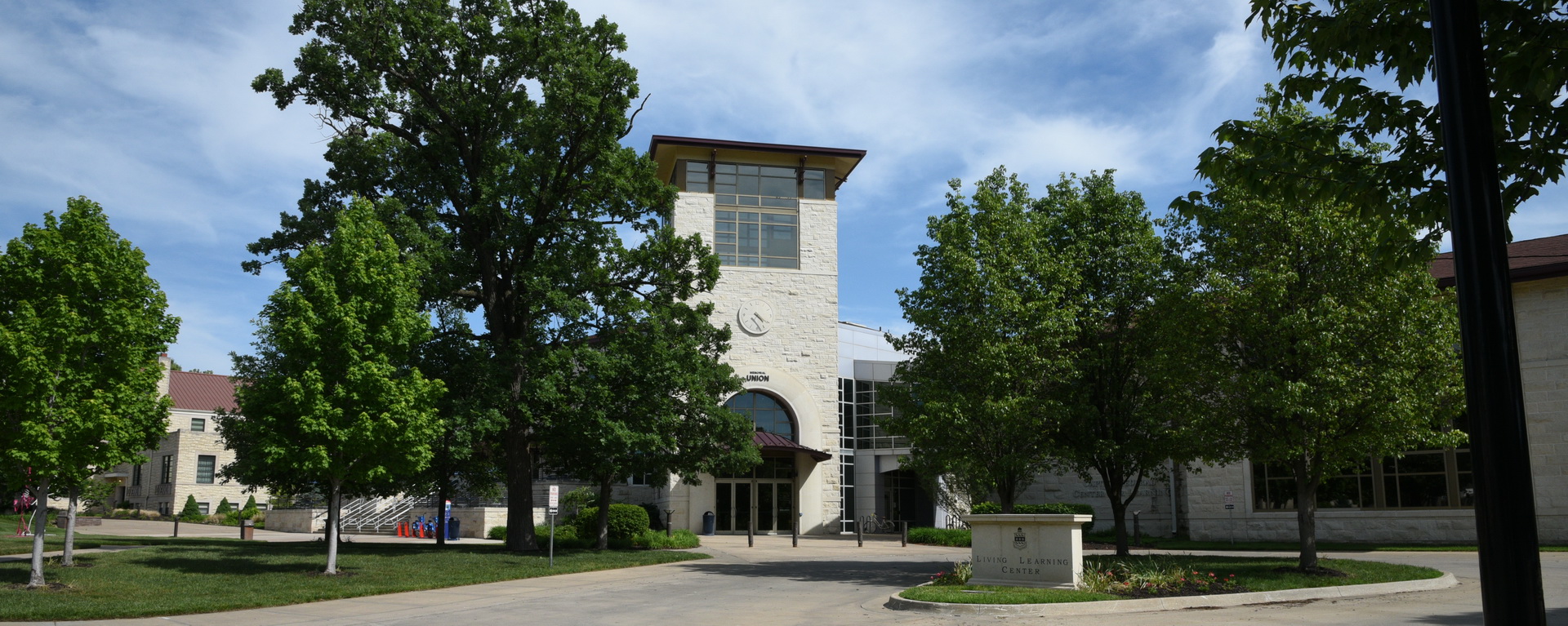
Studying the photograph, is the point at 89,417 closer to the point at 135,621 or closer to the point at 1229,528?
the point at 135,621

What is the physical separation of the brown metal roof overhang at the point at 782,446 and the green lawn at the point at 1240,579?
1723 cm

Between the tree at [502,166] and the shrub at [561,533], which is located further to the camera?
the shrub at [561,533]

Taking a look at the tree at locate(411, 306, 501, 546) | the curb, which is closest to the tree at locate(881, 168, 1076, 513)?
the curb

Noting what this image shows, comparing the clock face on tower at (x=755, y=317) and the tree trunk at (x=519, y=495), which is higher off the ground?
the clock face on tower at (x=755, y=317)

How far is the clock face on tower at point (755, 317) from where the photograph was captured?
39500 mm

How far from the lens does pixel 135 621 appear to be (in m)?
12.8

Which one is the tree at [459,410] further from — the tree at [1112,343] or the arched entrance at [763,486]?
the tree at [1112,343]

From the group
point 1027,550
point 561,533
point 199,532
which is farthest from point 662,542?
point 199,532

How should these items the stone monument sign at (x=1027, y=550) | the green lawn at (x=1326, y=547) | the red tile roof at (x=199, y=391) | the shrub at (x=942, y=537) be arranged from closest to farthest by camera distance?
the stone monument sign at (x=1027, y=550), the green lawn at (x=1326, y=547), the shrub at (x=942, y=537), the red tile roof at (x=199, y=391)

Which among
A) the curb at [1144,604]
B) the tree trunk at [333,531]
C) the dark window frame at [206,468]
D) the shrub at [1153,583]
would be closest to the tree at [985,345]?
the shrub at [1153,583]

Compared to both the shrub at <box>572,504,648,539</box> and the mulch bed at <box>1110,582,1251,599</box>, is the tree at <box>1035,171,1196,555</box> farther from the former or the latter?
the shrub at <box>572,504,648,539</box>

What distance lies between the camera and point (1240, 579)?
55.2 feet

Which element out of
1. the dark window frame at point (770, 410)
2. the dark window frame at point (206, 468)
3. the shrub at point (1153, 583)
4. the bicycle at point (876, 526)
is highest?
the dark window frame at point (770, 410)

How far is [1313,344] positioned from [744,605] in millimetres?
10148
